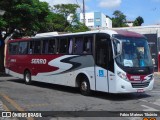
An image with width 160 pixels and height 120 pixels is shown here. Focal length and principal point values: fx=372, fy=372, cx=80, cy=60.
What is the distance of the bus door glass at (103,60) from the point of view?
1484cm

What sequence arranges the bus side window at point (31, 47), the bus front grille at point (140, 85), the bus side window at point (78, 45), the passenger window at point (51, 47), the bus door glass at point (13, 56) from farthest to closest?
the bus door glass at point (13, 56) < the bus side window at point (31, 47) < the passenger window at point (51, 47) < the bus side window at point (78, 45) < the bus front grille at point (140, 85)

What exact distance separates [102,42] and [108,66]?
3.63ft

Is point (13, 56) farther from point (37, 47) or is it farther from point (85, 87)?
point (85, 87)

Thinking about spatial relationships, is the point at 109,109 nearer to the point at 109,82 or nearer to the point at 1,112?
the point at 109,82

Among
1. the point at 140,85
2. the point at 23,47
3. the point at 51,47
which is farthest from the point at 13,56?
the point at 140,85

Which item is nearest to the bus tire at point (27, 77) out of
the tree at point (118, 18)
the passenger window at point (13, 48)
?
the passenger window at point (13, 48)

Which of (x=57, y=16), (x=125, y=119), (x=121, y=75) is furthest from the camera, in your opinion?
(x=57, y=16)

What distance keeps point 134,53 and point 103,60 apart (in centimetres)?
128

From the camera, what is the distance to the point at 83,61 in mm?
16344

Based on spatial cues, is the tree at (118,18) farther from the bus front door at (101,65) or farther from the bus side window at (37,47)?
the bus front door at (101,65)

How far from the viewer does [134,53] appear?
15.0 m

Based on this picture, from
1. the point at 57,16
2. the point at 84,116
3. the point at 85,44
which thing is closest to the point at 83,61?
the point at 85,44

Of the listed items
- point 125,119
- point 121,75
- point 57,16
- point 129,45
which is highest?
point 57,16

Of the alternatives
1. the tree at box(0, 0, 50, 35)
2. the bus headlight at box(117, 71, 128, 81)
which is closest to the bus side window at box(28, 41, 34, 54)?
the bus headlight at box(117, 71, 128, 81)
